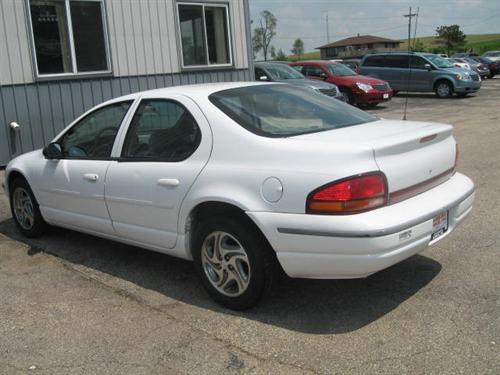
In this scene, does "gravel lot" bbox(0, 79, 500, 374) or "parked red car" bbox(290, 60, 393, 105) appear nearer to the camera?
"gravel lot" bbox(0, 79, 500, 374)

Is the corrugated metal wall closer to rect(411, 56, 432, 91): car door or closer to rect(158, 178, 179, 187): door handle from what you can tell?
rect(158, 178, 179, 187): door handle

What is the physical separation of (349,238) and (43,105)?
26.0 feet

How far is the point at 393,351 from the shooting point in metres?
3.23

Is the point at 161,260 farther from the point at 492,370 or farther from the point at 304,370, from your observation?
→ the point at 492,370

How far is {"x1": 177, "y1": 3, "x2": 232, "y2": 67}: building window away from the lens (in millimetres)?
11754

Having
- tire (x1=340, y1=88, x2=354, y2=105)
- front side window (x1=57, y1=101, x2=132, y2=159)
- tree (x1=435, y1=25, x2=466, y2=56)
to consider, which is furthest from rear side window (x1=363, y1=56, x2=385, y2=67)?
tree (x1=435, y1=25, x2=466, y2=56)

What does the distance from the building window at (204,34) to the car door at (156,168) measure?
755 cm

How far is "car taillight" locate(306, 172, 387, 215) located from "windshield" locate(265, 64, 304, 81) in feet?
43.5

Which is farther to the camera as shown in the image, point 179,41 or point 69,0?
point 179,41

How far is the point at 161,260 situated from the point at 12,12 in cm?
623

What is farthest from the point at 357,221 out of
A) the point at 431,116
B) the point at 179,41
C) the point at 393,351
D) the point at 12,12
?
the point at 431,116

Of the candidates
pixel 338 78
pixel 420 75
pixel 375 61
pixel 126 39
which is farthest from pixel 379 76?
pixel 126 39

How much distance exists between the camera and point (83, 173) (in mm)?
4812

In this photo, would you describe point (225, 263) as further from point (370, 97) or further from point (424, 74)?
point (424, 74)
